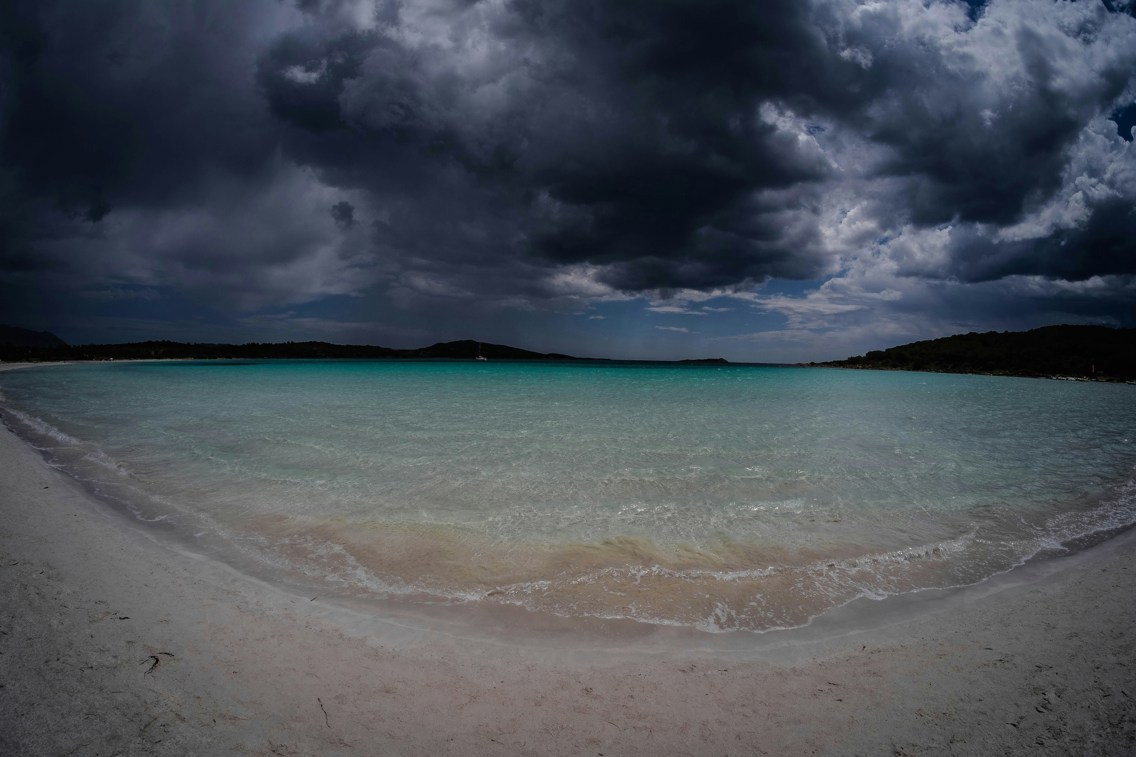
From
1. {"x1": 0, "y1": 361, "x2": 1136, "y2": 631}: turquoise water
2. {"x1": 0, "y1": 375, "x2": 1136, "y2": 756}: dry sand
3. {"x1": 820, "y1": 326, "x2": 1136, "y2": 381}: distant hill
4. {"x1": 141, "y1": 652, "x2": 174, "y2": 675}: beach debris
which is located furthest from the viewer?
{"x1": 820, "y1": 326, "x2": 1136, "y2": 381}: distant hill

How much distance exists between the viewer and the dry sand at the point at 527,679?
8.45 ft

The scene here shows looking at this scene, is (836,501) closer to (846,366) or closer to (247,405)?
(247,405)

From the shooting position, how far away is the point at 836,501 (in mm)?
7559

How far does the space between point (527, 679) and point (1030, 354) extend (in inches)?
4560

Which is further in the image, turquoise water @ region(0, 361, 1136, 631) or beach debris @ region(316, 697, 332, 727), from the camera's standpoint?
turquoise water @ region(0, 361, 1136, 631)

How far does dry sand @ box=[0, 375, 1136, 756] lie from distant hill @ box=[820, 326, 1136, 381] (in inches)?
3419

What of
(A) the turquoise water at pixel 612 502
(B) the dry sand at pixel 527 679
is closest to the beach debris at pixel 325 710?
(B) the dry sand at pixel 527 679

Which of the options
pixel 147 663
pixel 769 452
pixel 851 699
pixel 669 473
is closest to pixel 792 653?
pixel 851 699

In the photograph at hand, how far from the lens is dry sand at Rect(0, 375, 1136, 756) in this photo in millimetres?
2574

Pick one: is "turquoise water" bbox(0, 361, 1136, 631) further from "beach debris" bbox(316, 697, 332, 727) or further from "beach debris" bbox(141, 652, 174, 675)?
"beach debris" bbox(316, 697, 332, 727)

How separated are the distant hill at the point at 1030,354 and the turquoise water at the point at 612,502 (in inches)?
3136

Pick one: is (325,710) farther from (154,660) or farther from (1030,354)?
(1030,354)

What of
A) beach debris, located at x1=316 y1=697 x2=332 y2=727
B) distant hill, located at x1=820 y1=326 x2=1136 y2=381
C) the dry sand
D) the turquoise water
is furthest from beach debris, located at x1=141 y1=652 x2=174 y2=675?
distant hill, located at x1=820 y1=326 x2=1136 y2=381

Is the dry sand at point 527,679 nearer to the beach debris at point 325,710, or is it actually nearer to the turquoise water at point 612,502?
the beach debris at point 325,710
